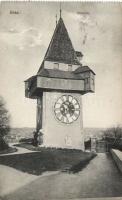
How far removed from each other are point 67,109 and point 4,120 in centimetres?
49

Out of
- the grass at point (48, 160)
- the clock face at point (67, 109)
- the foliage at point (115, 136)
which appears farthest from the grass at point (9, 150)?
the foliage at point (115, 136)

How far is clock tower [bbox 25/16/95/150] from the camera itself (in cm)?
251

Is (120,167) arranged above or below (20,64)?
below

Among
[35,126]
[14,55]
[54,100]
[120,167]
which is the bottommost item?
[120,167]

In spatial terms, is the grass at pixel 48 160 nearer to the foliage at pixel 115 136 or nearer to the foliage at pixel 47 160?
the foliage at pixel 47 160

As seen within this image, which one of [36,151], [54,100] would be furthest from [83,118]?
[36,151]

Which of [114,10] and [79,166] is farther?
[114,10]

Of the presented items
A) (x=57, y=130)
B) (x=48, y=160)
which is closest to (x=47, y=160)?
(x=48, y=160)

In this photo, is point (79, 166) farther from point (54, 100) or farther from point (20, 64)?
point (20, 64)

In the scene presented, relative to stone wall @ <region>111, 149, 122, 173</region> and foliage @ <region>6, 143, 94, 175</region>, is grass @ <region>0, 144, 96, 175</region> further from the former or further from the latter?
stone wall @ <region>111, 149, 122, 173</region>

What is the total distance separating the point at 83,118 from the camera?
255 cm

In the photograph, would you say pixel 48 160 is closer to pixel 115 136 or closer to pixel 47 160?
pixel 47 160

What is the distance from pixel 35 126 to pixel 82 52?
27.1 inches

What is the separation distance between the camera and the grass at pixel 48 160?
7.82 feet
